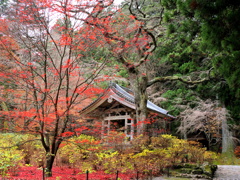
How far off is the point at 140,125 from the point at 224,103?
30.1 ft

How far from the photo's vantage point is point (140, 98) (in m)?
9.27

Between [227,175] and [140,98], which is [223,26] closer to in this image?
[140,98]

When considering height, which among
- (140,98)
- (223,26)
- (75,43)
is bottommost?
(140,98)

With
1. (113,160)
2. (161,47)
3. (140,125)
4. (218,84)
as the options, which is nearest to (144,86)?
(140,125)

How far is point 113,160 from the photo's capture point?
6.69m

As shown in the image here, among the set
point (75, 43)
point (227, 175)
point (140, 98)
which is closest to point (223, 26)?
point (75, 43)

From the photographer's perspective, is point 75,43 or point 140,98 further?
point 140,98

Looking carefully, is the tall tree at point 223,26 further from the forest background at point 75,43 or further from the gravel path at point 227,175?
the gravel path at point 227,175

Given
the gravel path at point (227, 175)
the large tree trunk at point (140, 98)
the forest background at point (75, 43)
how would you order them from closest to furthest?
the forest background at point (75, 43)
the gravel path at point (227, 175)
the large tree trunk at point (140, 98)

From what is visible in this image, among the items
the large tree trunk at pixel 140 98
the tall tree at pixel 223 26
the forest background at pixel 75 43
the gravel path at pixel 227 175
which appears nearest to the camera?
the tall tree at pixel 223 26

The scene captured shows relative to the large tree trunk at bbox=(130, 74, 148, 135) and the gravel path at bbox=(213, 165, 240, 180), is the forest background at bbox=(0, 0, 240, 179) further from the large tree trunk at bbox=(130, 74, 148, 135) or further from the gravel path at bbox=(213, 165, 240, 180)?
the gravel path at bbox=(213, 165, 240, 180)

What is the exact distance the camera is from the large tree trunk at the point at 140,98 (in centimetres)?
898

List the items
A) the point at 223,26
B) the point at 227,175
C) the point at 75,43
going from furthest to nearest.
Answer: the point at 227,175 → the point at 75,43 → the point at 223,26

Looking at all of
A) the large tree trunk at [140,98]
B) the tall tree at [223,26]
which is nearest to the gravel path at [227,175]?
the large tree trunk at [140,98]
